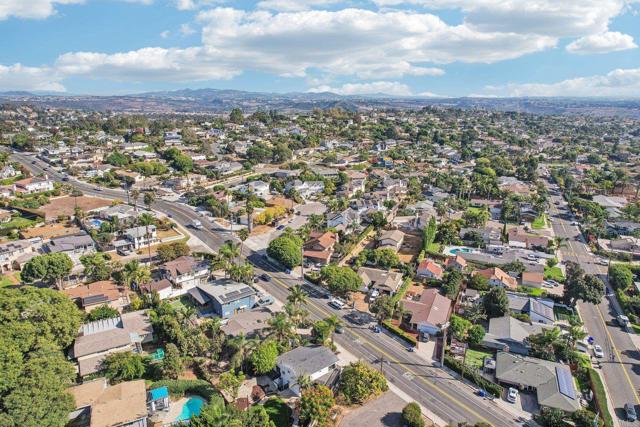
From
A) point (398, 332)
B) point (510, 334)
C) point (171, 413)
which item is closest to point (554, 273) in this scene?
point (510, 334)

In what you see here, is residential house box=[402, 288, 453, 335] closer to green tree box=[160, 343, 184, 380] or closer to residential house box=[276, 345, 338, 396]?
residential house box=[276, 345, 338, 396]

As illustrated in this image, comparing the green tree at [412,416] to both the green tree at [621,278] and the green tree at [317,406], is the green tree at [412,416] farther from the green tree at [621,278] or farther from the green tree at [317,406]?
the green tree at [621,278]

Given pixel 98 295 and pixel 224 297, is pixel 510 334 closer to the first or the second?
pixel 224 297

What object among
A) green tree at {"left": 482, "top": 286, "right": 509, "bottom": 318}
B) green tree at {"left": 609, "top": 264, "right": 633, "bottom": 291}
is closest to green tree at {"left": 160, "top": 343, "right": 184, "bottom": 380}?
green tree at {"left": 482, "top": 286, "right": 509, "bottom": 318}

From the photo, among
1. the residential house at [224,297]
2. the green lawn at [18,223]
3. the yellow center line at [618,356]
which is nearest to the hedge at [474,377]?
the yellow center line at [618,356]

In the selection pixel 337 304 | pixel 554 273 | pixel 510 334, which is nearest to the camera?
pixel 510 334

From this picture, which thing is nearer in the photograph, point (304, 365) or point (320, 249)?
point (304, 365)

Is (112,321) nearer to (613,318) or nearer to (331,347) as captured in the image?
(331,347)

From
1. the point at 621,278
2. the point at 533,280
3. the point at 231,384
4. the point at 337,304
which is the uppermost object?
the point at 621,278
